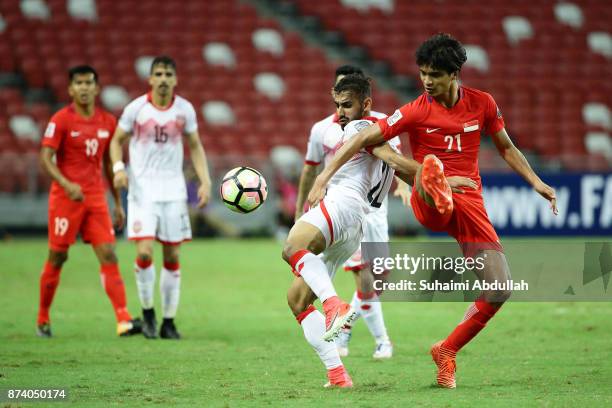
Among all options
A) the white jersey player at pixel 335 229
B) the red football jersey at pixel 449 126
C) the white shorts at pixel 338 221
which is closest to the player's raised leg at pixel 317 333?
the white jersey player at pixel 335 229

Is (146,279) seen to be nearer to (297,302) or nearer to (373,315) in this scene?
(373,315)


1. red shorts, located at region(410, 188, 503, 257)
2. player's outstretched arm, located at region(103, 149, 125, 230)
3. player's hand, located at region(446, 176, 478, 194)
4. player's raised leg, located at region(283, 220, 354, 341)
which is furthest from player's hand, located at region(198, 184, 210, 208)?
player's hand, located at region(446, 176, 478, 194)

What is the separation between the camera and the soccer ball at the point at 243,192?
25.0 ft

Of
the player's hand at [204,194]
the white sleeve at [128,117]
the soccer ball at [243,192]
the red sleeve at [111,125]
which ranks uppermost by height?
the white sleeve at [128,117]

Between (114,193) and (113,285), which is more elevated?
(114,193)

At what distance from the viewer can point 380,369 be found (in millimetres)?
7840

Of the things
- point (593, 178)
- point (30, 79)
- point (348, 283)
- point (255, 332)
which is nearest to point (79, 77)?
point (255, 332)

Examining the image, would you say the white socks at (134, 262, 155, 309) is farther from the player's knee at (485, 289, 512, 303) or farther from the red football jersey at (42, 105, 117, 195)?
the player's knee at (485, 289, 512, 303)

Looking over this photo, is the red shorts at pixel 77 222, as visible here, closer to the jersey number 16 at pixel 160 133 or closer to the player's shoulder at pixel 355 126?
the jersey number 16 at pixel 160 133

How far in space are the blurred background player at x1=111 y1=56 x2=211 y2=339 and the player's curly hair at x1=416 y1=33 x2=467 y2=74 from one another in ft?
12.1

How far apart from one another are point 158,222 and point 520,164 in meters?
4.14

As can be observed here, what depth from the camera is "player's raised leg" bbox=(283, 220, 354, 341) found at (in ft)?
20.9

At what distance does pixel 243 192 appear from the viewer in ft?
25.1

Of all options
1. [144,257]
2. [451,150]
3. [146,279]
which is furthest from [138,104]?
[451,150]
